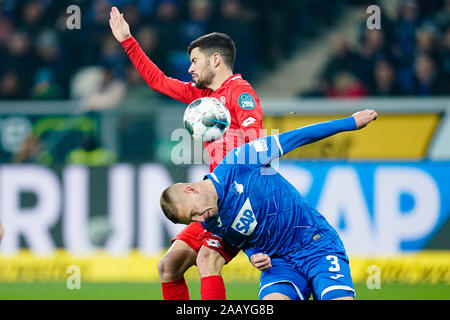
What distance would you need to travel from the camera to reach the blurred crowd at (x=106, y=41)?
11.4 meters

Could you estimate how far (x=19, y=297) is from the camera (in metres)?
8.13

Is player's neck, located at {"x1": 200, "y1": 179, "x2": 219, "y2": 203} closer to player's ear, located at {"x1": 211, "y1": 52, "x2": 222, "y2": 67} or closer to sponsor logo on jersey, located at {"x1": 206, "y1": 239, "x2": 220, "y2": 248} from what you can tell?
sponsor logo on jersey, located at {"x1": 206, "y1": 239, "x2": 220, "y2": 248}

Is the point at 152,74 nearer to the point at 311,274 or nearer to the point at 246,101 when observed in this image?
the point at 246,101

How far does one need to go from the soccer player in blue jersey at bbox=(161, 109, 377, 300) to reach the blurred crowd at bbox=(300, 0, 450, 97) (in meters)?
6.32

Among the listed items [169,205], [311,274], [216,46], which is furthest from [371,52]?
[169,205]

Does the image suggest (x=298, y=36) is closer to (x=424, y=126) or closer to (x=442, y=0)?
(x=442, y=0)

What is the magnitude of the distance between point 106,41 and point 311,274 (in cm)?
758

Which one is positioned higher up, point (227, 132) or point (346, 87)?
point (346, 87)

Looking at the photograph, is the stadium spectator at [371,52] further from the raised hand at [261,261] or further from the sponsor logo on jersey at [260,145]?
the raised hand at [261,261]

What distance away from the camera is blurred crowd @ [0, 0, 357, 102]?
37.3ft

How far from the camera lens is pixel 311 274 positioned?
4.92 meters

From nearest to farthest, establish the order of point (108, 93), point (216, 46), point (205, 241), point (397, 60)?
1. point (205, 241)
2. point (216, 46)
3. point (108, 93)
4. point (397, 60)

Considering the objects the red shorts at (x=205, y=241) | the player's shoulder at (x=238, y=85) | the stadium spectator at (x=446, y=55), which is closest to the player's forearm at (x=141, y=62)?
the player's shoulder at (x=238, y=85)
